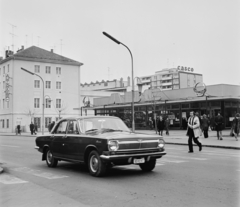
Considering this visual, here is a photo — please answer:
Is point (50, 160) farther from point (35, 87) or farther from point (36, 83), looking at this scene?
point (36, 83)

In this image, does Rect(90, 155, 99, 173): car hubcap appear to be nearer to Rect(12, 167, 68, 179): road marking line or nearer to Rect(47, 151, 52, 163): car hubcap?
Rect(12, 167, 68, 179): road marking line

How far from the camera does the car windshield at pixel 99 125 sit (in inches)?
387

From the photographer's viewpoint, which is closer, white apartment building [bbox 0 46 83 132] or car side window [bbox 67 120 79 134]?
car side window [bbox 67 120 79 134]

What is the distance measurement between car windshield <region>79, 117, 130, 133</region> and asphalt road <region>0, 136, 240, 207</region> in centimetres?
122

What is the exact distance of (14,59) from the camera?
64.8m

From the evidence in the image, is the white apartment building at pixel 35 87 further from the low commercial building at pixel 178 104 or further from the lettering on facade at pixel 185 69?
the lettering on facade at pixel 185 69

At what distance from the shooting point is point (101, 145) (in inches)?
345

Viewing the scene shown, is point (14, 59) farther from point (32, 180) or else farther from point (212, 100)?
point (32, 180)

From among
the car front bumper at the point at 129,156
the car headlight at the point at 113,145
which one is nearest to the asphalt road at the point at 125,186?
the car front bumper at the point at 129,156

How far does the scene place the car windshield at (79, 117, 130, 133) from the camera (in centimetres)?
983

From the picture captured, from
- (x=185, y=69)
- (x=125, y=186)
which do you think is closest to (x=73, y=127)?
(x=125, y=186)

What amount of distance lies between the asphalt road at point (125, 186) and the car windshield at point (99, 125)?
122 centimetres

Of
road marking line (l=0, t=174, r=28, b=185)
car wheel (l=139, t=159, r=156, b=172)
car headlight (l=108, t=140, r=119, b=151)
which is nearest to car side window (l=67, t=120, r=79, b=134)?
car headlight (l=108, t=140, r=119, b=151)

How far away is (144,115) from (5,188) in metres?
38.7
